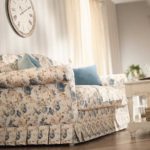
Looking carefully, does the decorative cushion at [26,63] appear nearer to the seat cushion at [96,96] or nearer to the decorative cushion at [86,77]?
the seat cushion at [96,96]

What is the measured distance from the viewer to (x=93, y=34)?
20.1ft

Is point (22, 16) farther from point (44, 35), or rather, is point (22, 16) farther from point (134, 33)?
point (134, 33)

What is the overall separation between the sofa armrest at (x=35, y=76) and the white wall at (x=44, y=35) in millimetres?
855

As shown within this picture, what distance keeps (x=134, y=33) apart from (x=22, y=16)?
397cm

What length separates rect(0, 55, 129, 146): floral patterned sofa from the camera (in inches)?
106

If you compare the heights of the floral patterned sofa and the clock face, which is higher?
the clock face

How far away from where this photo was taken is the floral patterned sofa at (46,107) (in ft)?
8.81

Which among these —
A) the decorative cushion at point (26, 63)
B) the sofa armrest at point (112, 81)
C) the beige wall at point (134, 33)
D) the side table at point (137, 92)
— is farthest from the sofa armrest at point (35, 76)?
the beige wall at point (134, 33)

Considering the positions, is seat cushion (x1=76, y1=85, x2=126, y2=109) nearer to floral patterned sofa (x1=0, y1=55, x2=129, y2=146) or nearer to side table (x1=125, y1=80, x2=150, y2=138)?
floral patterned sofa (x1=0, y1=55, x2=129, y2=146)

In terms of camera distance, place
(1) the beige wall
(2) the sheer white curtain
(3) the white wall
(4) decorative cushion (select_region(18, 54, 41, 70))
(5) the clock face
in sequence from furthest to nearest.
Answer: (1) the beige wall → (2) the sheer white curtain → (5) the clock face → (3) the white wall → (4) decorative cushion (select_region(18, 54, 41, 70))

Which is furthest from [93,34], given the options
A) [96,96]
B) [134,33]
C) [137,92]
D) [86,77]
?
[137,92]

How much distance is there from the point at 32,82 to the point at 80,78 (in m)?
1.10

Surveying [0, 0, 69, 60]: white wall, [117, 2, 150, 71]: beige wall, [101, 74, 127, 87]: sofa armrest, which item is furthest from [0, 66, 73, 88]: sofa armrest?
[117, 2, 150, 71]: beige wall

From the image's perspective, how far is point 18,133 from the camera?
287cm
